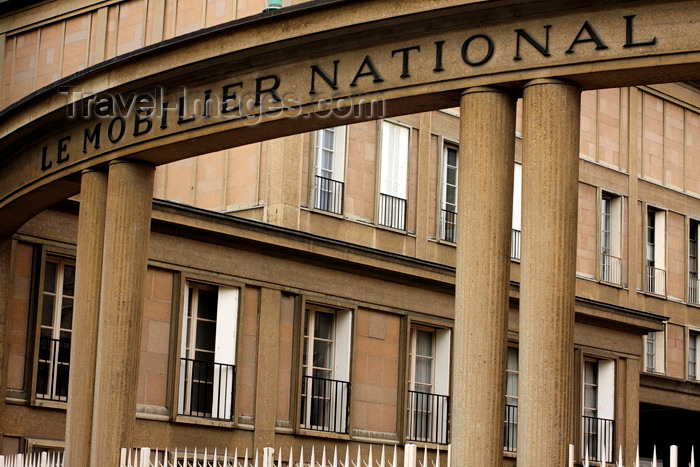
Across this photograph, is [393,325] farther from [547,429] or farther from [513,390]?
[547,429]

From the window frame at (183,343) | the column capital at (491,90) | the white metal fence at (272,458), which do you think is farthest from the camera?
the window frame at (183,343)

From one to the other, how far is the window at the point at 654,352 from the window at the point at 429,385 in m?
8.60

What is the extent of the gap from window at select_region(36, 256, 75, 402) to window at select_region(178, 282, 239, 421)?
2198 mm

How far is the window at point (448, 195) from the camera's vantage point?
2811 centimetres

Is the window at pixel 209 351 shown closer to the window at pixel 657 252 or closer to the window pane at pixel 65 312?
the window pane at pixel 65 312

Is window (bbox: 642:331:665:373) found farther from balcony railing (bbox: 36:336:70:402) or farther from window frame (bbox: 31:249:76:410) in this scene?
window frame (bbox: 31:249:76:410)

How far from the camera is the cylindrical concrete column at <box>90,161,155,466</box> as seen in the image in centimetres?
1362

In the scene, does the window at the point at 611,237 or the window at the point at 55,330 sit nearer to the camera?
the window at the point at 55,330

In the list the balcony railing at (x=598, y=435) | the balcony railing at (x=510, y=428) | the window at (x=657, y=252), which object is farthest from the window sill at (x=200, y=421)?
the window at (x=657, y=252)

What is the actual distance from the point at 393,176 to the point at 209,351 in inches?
240

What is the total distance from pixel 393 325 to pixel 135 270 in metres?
12.5

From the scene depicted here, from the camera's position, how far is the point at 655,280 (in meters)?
33.5

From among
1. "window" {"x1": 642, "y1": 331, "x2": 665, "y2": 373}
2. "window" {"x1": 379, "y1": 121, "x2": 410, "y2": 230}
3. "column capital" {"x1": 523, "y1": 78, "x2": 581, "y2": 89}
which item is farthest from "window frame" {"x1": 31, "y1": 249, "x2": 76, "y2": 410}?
"window" {"x1": 642, "y1": 331, "x2": 665, "y2": 373}

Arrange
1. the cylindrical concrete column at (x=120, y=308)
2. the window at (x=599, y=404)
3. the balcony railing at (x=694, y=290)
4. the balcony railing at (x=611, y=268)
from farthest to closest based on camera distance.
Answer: the balcony railing at (x=694, y=290), the balcony railing at (x=611, y=268), the window at (x=599, y=404), the cylindrical concrete column at (x=120, y=308)
